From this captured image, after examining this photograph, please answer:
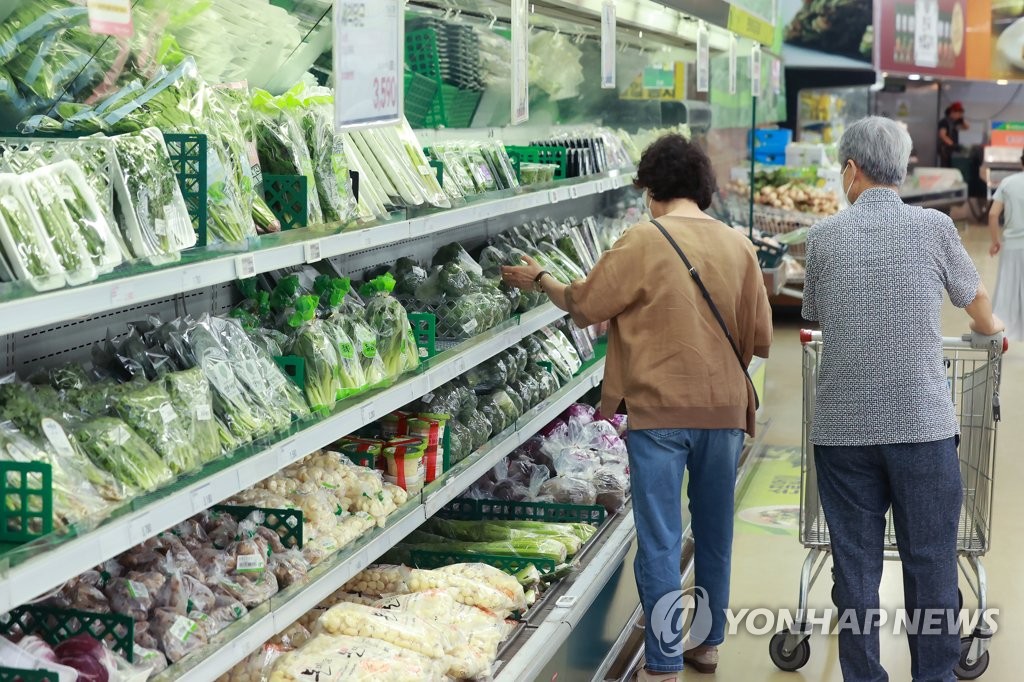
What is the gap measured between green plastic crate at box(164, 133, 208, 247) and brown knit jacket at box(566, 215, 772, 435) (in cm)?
161

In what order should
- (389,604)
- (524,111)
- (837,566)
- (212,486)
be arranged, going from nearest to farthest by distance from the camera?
(212,486)
(389,604)
(837,566)
(524,111)

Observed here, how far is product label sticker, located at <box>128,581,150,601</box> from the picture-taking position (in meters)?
2.42

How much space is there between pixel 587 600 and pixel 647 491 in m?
0.38

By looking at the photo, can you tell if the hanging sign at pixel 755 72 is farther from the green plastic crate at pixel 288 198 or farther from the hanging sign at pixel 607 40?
the green plastic crate at pixel 288 198

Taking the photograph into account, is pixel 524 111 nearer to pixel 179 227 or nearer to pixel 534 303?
pixel 534 303

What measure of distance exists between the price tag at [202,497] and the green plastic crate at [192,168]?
47cm

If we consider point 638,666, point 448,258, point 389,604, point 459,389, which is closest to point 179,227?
point 389,604

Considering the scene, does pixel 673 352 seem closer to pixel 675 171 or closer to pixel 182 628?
pixel 675 171

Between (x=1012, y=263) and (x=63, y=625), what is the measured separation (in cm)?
867

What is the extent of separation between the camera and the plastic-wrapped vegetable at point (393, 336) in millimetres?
3279

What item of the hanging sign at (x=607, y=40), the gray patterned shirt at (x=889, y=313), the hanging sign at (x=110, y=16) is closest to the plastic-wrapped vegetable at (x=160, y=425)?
the hanging sign at (x=110, y=16)

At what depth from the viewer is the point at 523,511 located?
14.1ft

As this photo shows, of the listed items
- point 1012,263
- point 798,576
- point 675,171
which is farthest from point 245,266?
point 1012,263

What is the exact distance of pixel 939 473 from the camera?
335 centimetres
